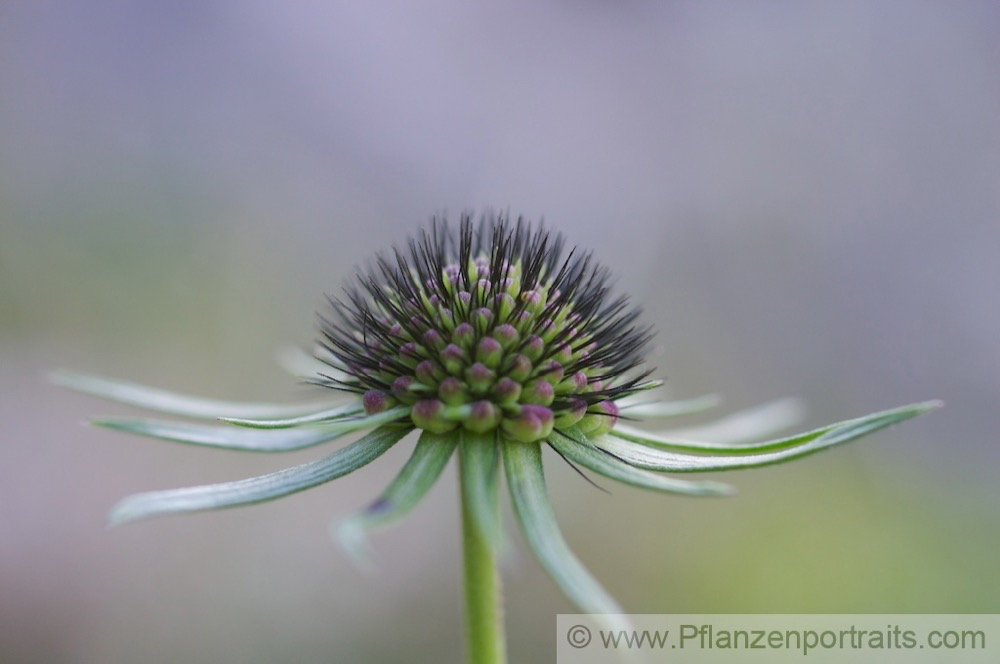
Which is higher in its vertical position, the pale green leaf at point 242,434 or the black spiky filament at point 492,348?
the black spiky filament at point 492,348

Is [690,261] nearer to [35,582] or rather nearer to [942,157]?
[942,157]

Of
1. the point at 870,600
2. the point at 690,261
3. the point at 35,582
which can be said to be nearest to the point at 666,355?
the point at 690,261

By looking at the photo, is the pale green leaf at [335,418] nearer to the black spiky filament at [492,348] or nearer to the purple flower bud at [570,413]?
the black spiky filament at [492,348]

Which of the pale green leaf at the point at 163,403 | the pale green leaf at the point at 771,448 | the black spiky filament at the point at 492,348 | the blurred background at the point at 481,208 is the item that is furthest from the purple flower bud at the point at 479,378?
the blurred background at the point at 481,208

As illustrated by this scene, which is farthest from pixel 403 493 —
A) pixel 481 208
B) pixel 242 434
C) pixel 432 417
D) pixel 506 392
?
pixel 481 208

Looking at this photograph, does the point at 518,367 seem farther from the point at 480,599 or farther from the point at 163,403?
the point at 163,403

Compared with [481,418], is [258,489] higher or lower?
lower

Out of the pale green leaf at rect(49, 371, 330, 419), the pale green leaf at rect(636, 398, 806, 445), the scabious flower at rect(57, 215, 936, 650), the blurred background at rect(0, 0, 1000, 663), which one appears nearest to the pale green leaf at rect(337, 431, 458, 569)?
the scabious flower at rect(57, 215, 936, 650)
